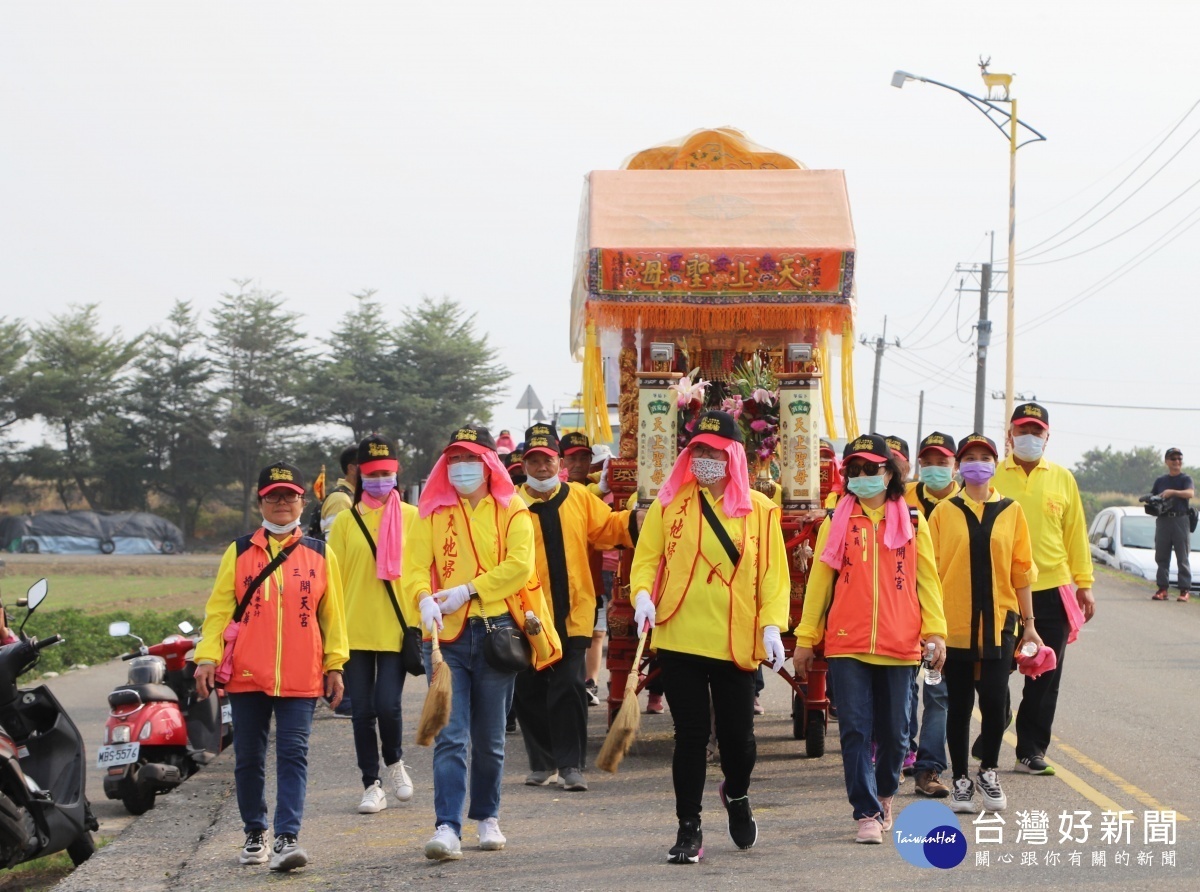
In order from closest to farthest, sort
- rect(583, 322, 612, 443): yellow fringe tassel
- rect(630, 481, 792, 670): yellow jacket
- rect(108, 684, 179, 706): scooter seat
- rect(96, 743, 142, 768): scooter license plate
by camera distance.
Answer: rect(630, 481, 792, 670): yellow jacket, rect(96, 743, 142, 768): scooter license plate, rect(108, 684, 179, 706): scooter seat, rect(583, 322, 612, 443): yellow fringe tassel

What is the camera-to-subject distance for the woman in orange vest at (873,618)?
295 inches

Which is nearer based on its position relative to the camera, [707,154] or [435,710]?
[435,710]

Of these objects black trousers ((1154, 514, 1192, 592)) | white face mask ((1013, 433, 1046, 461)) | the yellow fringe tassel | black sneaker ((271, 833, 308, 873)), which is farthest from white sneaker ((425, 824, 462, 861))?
black trousers ((1154, 514, 1192, 592))

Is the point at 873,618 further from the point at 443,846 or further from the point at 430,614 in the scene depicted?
the point at 443,846

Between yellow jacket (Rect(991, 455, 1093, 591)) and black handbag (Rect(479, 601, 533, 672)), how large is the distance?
11.6 feet

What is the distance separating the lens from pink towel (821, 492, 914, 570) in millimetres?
7582

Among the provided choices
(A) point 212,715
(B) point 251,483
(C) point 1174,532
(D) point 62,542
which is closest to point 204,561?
(D) point 62,542

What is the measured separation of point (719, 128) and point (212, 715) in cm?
599

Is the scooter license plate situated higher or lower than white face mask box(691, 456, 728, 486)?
lower

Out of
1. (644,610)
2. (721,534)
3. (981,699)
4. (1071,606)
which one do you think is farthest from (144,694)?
(1071,606)

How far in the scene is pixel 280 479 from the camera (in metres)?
7.45

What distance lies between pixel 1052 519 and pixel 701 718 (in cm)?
330

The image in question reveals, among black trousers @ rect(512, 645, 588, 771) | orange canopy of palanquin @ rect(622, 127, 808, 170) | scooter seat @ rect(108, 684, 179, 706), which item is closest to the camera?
black trousers @ rect(512, 645, 588, 771)

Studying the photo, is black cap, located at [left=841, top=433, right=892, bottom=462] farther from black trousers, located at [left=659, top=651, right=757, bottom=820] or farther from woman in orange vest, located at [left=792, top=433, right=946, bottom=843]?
black trousers, located at [left=659, top=651, right=757, bottom=820]
